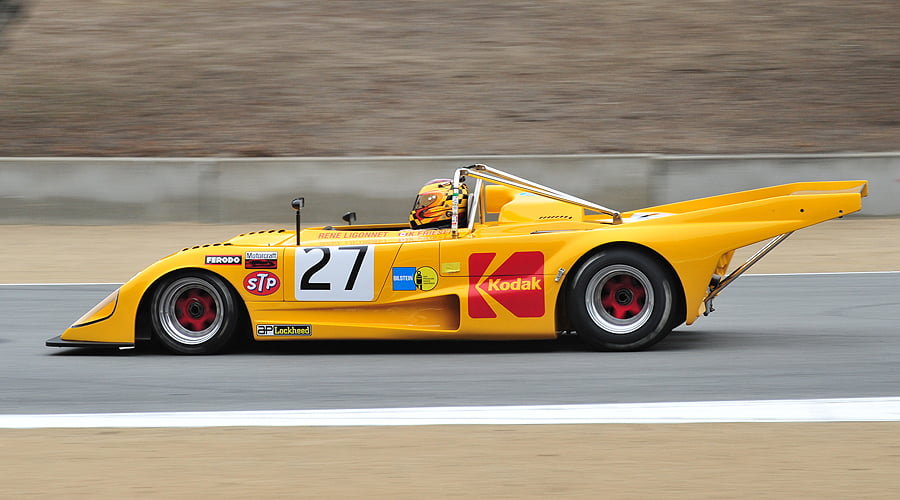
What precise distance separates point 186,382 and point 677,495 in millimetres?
3316

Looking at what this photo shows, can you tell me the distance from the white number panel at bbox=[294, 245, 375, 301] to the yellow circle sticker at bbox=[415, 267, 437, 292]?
29cm

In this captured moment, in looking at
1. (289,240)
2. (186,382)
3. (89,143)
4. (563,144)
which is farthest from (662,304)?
(89,143)

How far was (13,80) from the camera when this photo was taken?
862 inches

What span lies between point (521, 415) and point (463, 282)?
5.15ft

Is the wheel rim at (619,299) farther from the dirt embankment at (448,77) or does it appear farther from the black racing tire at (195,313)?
the dirt embankment at (448,77)

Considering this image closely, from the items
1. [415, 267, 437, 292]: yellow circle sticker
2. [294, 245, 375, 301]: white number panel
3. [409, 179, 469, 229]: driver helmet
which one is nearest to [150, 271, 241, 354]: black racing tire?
[294, 245, 375, 301]: white number panel

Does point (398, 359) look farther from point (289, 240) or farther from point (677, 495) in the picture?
point (677, 495)

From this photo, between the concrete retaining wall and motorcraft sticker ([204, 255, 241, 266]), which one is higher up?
the concrete retaining wall

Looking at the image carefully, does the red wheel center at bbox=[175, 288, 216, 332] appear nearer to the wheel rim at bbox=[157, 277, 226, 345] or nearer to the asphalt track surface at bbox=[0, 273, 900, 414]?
the wheel rim at bbox=[157, 277, 226, 345]

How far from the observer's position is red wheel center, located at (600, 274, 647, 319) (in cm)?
697

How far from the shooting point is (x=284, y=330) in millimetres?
7105

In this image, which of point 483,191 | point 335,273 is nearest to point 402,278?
point 335,273

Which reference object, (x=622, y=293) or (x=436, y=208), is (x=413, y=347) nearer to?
(x=436, y=208)

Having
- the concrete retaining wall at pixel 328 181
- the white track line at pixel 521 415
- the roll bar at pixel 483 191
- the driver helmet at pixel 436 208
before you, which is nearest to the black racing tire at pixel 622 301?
the roll bar at pixel 483 191
